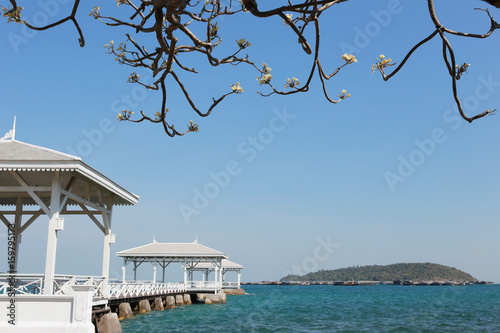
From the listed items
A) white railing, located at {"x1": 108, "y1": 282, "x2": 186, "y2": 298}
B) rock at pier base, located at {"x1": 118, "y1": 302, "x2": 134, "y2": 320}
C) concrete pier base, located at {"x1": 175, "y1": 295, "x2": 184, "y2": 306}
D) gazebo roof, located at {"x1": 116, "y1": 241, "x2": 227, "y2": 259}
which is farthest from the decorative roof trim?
gazebo roof, located at {"x1": 116, "y1": 241, "x2": 227, "y2": 259}

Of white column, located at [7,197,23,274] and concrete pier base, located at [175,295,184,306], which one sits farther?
concrete pier base, located at [175,295,184,306]

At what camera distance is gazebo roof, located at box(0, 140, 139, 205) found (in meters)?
11.7

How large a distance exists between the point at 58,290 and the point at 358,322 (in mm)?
18468

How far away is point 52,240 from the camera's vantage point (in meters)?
11.7

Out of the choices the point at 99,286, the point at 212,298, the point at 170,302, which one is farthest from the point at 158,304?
the point at 99,286

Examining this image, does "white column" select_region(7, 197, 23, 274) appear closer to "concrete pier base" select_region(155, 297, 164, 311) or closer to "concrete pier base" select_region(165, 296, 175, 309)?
"concrete pier base" select_region(155, 297, 164, 311)

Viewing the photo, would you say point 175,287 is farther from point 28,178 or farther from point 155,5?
point 155,5

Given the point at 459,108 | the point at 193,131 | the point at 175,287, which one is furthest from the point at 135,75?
the point at 175,287

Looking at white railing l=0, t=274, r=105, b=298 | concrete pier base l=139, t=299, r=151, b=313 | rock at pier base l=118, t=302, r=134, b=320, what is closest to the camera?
white railing l=0, t=274, r=105, b=298

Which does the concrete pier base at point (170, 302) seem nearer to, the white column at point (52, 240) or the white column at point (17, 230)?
the white column at point (17, 230)

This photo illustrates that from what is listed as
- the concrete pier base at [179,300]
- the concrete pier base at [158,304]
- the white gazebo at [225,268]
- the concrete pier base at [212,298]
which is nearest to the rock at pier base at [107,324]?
the concrete pier base at [158,304]

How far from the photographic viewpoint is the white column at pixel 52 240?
11438mm

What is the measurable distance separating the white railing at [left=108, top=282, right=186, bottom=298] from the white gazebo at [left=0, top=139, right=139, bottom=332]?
4856 millimetres

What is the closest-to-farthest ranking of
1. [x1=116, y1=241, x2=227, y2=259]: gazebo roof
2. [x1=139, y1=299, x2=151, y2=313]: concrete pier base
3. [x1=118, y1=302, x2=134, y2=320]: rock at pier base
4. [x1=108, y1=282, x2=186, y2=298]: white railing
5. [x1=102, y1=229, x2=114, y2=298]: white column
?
[x1=102, y1=229, x2=114, y2=298]: white column, [x1=108, y1=282, x2=186, y2=298]: white railing, [x1=118, y1=302, x2=134, y2=320]: rock at pier base, [x1=139, y1=299, x2=151, y2=313]: concrete pier base, [x1=116, y1=241, x2=227, y2=259]: gazebo roof
